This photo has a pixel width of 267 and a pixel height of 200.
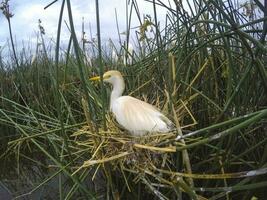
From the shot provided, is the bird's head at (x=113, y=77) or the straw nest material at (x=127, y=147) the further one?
the bird's head at (x=113, y=77)

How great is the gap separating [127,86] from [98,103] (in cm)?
53

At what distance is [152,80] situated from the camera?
87.6 inches

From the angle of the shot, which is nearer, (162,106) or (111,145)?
(111,145)

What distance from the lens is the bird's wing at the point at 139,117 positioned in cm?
164

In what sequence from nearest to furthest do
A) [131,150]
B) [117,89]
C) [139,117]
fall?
1. [131,150]
2. [139,117]
3. [117,89]

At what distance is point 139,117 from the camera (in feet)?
5.52

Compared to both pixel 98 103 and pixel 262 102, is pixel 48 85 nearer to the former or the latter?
pixel 98 103

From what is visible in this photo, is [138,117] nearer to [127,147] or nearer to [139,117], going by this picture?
[139,117]

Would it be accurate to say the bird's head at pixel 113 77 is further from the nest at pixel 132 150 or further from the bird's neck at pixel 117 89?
the nest at pixel 132 150

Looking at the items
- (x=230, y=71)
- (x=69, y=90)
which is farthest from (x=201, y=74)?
(x=69, y=90)

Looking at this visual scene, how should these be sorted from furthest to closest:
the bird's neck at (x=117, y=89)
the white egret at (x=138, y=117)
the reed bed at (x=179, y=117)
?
1. the bird's neck at (x=117, y=89)
2. the white egret at (x=138, y=117)
3. the reed bed at (x=179, y=117)

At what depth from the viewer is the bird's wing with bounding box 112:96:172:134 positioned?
164cm

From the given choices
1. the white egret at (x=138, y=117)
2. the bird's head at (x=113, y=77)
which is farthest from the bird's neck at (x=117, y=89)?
the white egret at (x=138, y=117)

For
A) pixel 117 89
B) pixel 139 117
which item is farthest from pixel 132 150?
pixel 117 89
